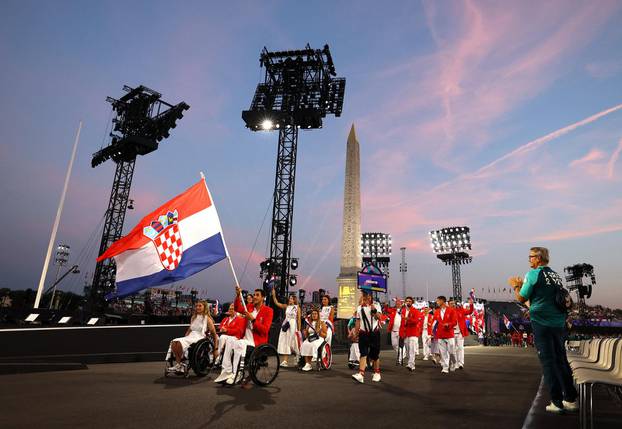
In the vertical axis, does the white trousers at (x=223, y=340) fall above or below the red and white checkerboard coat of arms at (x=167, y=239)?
below

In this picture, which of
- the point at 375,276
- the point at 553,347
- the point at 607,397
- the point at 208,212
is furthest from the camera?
the point at 375,276

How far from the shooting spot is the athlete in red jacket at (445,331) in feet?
32.3

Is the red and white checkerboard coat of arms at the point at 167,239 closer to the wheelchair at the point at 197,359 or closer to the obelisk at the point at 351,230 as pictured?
the wheelchair at the point at 197,359

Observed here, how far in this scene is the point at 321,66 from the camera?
28.3 m

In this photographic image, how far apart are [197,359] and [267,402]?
2.65m

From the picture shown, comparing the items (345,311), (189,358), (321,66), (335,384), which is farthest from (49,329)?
(345,311)

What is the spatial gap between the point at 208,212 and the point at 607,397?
7.44 m

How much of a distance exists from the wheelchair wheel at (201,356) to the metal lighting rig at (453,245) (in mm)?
57556

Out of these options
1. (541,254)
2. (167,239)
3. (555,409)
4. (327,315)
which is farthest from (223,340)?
(541,254)

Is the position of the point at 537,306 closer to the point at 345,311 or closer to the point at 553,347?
the point at 553,347

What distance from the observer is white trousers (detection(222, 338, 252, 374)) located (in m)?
6.63

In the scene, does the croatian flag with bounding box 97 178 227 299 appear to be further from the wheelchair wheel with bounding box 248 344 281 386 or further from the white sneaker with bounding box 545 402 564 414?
the white sneaker with bounding box 545 402 564 414

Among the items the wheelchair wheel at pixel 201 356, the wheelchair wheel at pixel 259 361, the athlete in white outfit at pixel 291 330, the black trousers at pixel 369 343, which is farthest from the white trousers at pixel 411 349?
the wheelchair wheel at pixel 201 356

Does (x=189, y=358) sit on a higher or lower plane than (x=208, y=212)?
lower
